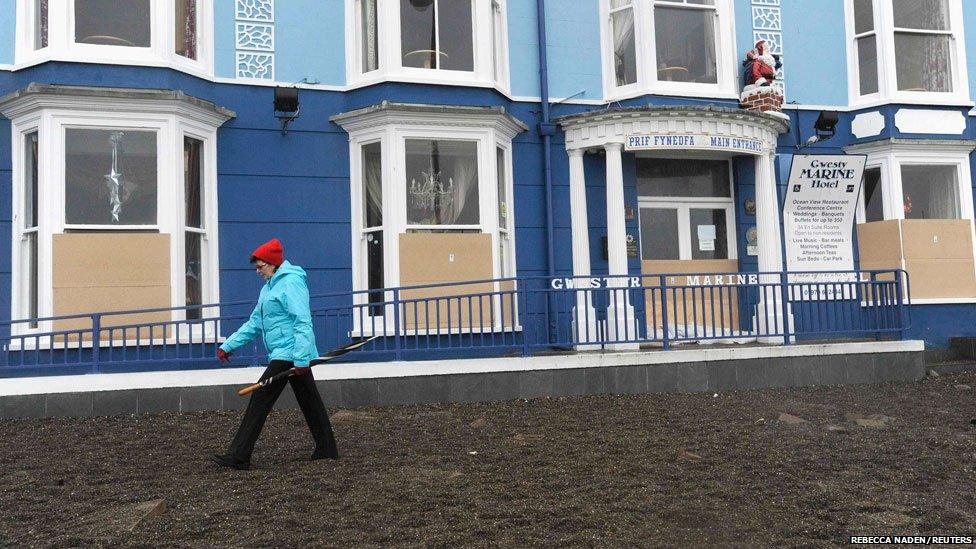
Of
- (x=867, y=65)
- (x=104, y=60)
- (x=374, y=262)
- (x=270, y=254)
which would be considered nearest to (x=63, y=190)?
(x=104, y=60)

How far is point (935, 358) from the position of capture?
11.0 metres

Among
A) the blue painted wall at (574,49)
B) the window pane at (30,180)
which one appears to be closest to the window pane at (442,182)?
the blue painted wall at (574,49)

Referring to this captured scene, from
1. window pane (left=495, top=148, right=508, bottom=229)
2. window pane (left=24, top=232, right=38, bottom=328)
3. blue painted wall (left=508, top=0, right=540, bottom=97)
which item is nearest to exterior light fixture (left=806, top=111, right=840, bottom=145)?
blue painted wall (left=508, top=0, right=540, bottom=97)

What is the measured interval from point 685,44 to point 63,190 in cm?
789

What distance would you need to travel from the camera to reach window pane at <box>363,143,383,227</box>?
32.6 feet

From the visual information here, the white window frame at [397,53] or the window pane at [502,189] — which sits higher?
the white window frame at [397,53]

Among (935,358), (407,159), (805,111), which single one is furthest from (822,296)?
(407,159)

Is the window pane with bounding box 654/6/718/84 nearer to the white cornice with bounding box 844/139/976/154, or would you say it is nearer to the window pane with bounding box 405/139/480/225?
the white cornice with bounding box 844/139/976/154

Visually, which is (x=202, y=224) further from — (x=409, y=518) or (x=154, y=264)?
(x=409, y=518)

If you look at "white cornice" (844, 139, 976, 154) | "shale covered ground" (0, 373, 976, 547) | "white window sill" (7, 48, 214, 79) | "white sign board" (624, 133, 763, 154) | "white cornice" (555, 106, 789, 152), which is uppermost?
"white window sill" (7, 48, 214, 79)

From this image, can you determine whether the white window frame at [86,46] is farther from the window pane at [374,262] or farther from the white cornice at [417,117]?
the window pane at [374,262]

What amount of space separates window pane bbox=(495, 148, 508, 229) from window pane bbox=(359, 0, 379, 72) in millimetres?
1903

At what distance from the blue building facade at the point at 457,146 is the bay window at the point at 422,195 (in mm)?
27

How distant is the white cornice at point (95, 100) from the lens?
8.49 meters
